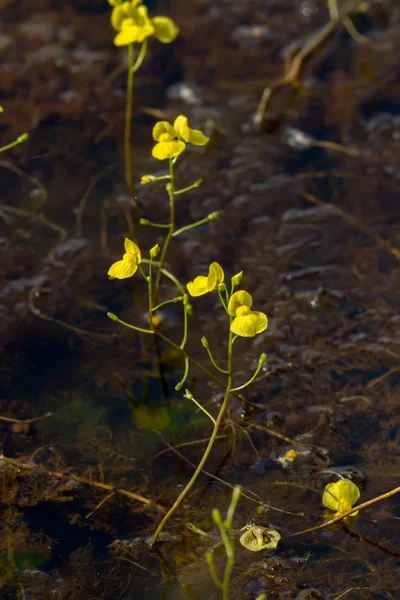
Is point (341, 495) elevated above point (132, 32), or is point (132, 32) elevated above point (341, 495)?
point (132, 32)

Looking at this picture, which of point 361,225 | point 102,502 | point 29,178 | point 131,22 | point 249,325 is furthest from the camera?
point 29,178

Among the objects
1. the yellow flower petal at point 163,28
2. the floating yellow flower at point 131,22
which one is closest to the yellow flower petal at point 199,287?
the floating yellow flower at point 131,22

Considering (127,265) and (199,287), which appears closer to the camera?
(199,287)

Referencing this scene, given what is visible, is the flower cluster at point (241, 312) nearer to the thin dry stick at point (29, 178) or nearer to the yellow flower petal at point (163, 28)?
the yellow flower petal at point (163, 28)

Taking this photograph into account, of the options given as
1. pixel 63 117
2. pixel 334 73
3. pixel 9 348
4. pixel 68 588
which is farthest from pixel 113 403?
pixel 334 73

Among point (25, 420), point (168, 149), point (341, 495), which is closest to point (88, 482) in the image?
point (25, 420)

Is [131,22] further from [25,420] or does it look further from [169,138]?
[25,420]

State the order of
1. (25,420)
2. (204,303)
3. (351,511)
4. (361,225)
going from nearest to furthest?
(351,511)
(25,420)
(204,303)
(361,225)
